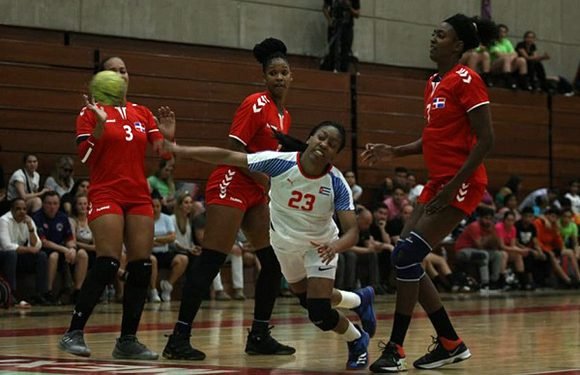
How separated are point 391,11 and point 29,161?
8803 millimetres

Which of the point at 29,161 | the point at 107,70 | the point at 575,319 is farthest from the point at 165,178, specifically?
the point at 107,70

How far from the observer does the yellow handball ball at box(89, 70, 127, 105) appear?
732cm

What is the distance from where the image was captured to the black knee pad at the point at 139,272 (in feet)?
23.7

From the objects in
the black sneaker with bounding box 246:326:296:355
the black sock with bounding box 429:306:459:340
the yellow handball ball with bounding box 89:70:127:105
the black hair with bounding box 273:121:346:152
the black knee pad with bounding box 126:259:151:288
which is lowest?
the black sneaker with bounding box 246:326:296:355

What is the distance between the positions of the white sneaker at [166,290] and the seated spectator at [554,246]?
7.56m

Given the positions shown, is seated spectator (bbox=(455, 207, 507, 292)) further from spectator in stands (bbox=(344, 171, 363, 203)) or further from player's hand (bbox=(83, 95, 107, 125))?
player's hand (bbox=(83, 95, 107, 125))

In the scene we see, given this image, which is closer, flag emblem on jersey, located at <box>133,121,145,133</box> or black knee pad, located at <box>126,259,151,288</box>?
black knee pad, located at <box>126,259,151,288</box>

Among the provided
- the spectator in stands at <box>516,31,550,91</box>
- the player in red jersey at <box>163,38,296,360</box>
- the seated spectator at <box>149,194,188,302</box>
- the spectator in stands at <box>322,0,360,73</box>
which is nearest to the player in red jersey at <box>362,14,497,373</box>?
the player in red jersey at <box>163,38,296,360</box>

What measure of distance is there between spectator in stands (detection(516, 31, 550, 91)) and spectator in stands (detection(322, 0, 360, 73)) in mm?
4110

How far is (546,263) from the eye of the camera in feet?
64.7

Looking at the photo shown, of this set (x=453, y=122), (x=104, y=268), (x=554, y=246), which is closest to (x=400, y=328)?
(x=453, y=122)

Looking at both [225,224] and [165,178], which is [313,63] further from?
[225,224]

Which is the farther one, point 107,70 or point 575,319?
point 575,319

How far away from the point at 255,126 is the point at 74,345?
186cm
